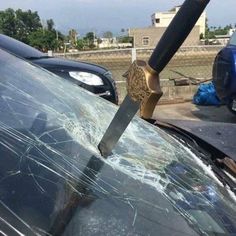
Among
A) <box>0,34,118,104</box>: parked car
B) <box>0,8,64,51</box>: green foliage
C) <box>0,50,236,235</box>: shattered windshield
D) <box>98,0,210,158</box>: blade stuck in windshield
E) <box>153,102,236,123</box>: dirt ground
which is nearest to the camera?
<box>98,0,210,158</box>: blade stuck in windshield

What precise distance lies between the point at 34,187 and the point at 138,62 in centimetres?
50

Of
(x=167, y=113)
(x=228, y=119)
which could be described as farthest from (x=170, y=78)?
(x=228, y=119)

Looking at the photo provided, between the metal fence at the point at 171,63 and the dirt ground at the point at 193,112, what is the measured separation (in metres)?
0.48

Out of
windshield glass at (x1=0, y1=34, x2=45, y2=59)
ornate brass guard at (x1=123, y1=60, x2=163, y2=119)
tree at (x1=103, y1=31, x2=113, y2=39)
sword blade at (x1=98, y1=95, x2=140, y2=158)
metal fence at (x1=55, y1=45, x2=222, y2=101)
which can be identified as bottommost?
tree at (x1=103, y1=31, x2=113, y2=39)

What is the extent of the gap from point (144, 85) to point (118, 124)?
7.2 inches

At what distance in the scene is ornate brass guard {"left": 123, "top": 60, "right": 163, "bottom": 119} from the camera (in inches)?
60.1

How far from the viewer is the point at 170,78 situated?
1005cm

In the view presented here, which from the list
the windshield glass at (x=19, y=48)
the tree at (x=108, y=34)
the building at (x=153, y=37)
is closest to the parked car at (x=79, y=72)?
the windshield glass at (x=19, y=48)

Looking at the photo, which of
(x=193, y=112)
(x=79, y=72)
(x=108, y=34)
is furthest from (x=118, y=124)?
(x=108, y=34)

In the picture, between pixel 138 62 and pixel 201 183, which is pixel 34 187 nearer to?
pixel 138 62

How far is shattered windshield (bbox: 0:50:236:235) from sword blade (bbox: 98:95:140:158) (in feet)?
0.12

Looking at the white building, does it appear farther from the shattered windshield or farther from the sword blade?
the shattered windshield

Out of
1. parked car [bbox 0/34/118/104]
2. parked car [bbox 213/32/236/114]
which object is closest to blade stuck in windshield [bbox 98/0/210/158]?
parked car [bbox 0/34/118/104]

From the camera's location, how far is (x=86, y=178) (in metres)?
1.68
